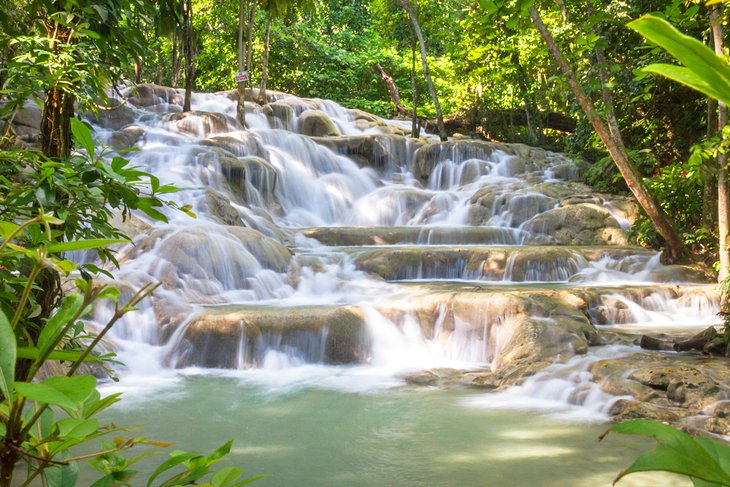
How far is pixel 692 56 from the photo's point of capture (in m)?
0.46

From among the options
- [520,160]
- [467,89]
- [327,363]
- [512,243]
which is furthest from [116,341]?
[467,89]

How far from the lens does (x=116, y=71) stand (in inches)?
100

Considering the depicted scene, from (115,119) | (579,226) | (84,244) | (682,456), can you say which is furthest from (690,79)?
(115,119)

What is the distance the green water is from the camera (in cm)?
390

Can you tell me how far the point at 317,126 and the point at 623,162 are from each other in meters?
12.1

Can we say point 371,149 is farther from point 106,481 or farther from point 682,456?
point 682,456

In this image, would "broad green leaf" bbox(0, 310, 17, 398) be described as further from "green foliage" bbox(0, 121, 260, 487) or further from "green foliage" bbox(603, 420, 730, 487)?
"green foliage" bbox(603, 420, 730, 487)

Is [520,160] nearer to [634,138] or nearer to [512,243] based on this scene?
[634,138]

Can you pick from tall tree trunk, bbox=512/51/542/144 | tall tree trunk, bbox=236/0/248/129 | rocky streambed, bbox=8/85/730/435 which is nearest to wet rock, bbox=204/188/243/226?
rocky streambed, bbox=8/85/730/435

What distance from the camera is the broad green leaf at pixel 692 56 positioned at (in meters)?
0.45

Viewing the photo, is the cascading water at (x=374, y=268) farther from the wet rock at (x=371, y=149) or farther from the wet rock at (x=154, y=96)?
the wet rock at (x=154, y=96)

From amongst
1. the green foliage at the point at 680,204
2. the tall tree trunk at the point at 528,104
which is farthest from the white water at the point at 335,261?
the tall tree trunk at the point at 528,104

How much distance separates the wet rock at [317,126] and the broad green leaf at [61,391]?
19.1 m

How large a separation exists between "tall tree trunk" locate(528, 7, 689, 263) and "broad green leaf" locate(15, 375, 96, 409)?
773cm
